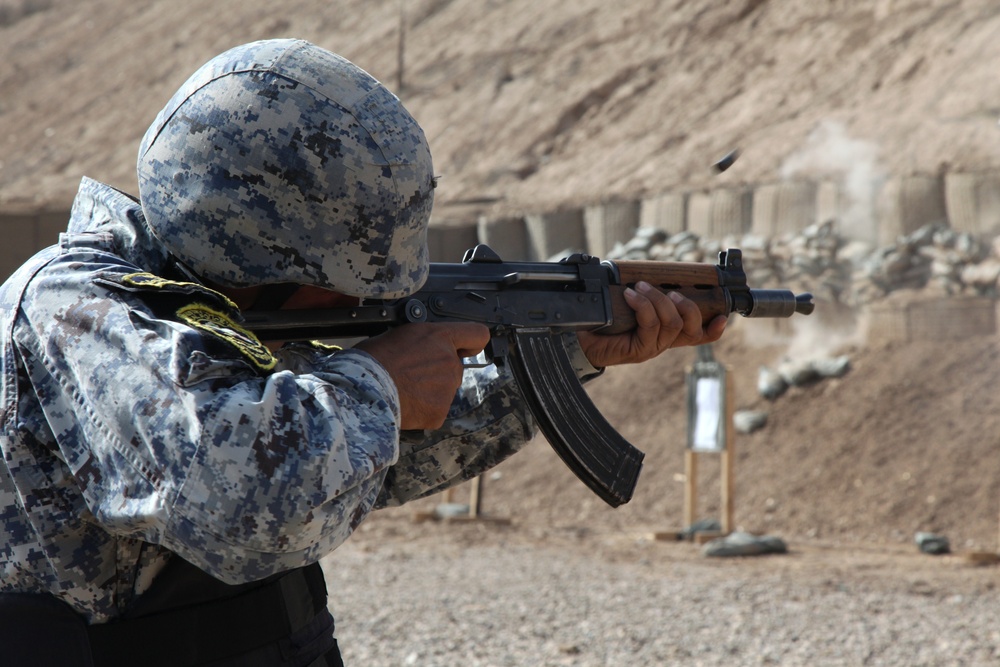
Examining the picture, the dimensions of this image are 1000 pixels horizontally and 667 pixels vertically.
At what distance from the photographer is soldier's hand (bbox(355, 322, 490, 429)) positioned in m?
1.60

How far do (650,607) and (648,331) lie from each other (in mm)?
4149

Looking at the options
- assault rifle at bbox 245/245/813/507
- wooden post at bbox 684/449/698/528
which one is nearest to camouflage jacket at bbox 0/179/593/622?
assault rifle at bbox 245/245/813/507

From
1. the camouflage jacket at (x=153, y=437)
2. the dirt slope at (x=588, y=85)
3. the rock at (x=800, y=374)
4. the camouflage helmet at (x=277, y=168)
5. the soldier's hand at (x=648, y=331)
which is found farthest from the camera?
the dirt slope at (x=588, y=85)

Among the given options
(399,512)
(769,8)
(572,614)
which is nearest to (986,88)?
(769,8)

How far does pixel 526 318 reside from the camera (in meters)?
2.42

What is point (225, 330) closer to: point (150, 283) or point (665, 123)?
point (150, 283)

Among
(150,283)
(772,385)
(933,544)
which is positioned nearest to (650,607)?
(933,544)

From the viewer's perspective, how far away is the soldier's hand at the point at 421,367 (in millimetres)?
1599

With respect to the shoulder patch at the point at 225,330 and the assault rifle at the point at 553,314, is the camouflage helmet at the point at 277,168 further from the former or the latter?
the assault rifle at the point at 553,314

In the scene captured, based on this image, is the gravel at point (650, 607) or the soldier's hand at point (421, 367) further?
the gravel at point (650, 607)

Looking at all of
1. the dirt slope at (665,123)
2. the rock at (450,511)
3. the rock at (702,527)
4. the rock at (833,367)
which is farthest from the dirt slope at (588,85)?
the rock at (450,511)

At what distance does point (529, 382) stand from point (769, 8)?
19.8m

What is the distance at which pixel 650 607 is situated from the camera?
21.1 feet

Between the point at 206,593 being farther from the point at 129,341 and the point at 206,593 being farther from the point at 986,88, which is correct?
the point at 986,88
